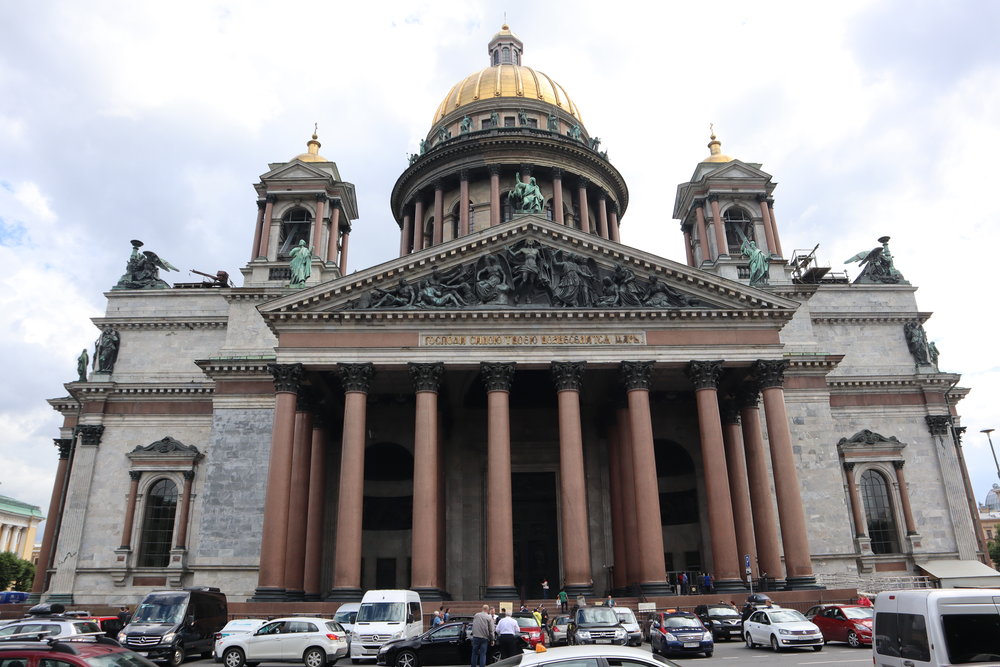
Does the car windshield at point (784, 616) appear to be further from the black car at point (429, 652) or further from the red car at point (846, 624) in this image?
the black car at point (429, 652)

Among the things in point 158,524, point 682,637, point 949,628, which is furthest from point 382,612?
point 158,524

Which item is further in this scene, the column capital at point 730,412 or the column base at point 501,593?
the column capital at point 730,412

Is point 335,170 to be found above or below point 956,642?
above

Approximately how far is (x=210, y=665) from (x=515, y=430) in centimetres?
2096

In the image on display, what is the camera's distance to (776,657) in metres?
19.5

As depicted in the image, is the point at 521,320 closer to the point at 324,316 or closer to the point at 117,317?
the point at 324,316

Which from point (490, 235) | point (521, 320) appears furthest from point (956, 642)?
point (490, 235)

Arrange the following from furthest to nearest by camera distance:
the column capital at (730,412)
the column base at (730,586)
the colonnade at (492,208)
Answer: the colonnade at (492,208) → the column capital at (730,412) → the column base at (730,586)

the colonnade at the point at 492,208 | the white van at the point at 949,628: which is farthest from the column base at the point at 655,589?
the colonnade at the point at 492,208

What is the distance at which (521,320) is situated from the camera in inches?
1228

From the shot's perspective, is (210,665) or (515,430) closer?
(210,665)

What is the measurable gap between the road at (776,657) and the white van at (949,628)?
7016 mm

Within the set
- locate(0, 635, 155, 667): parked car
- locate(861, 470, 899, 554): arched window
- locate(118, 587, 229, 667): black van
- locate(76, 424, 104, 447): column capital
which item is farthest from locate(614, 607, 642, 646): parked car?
locate(76, 424, 104, 447): column capital

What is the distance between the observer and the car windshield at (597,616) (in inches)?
834
